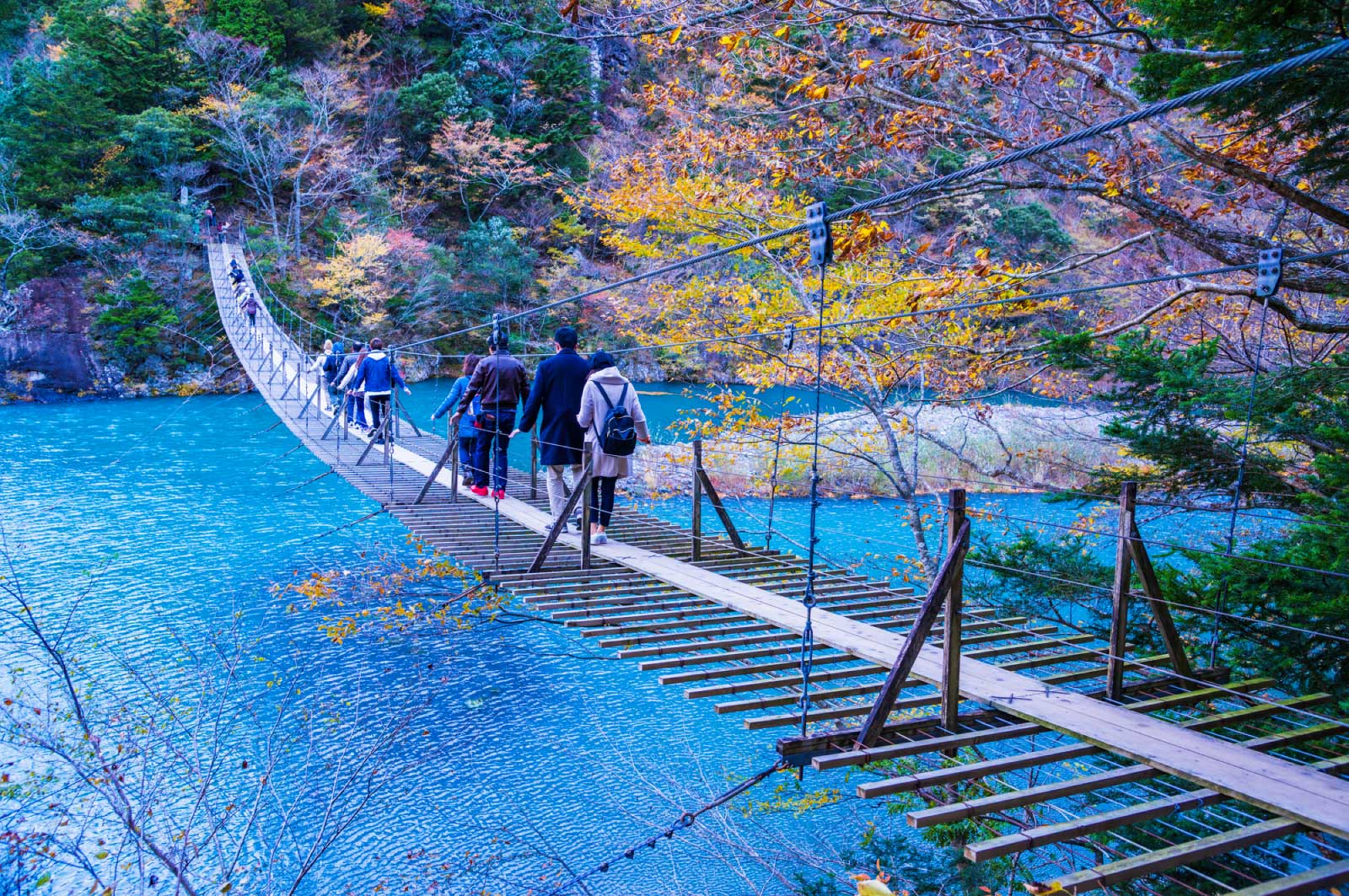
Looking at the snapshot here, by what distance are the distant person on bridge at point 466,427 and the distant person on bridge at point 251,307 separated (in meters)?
7.96

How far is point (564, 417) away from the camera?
4539mm

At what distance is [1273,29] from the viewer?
245 cm

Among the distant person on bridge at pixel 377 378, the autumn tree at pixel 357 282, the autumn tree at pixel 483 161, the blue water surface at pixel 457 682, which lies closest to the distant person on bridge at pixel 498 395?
the blue water surface at pixel 457 682

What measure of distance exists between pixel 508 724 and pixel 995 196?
15.3 meters

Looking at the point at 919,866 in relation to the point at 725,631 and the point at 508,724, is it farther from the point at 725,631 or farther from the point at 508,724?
the point at 508,724

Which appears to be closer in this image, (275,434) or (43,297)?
(275,434)

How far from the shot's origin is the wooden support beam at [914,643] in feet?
7.32

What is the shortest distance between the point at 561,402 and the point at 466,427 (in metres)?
1.40

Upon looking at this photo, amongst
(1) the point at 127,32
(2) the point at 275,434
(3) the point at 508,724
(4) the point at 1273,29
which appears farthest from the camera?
(1) the point at 127,32

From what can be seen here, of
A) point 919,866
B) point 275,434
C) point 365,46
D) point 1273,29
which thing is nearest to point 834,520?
point 919,866

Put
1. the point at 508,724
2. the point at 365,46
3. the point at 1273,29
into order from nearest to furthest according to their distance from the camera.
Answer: the point at 1273,29 < the point at 508,724 < the point at 365,46

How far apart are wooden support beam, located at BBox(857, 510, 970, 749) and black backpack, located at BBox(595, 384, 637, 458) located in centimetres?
205

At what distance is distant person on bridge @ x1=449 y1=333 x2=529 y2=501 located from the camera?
16.7 ft

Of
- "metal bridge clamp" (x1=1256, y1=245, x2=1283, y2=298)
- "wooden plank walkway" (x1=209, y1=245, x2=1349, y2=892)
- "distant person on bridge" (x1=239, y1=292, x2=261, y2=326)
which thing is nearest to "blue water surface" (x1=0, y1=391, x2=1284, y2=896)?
"wooden plank walkway" (x1=209, y1=245, x2=1349, y2=892)
